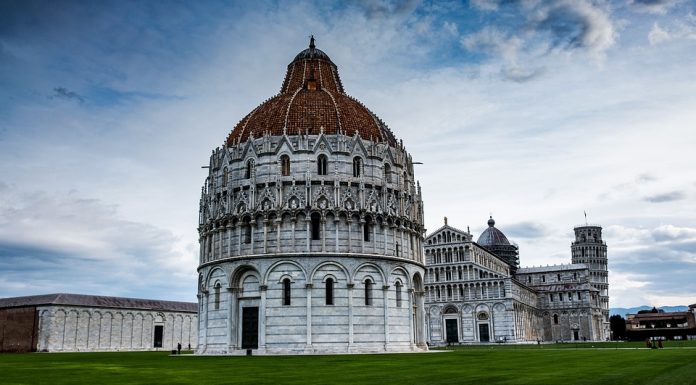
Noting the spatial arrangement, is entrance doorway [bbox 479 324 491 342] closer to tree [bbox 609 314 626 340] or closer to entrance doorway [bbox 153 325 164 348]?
tree [bbox 609 314 626 340]

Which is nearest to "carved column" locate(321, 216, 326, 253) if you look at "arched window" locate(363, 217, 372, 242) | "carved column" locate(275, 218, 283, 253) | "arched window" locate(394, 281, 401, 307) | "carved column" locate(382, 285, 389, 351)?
"carved column" locate(275, 218, 283, 253)

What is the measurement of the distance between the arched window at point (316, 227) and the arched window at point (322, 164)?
3.77 meters

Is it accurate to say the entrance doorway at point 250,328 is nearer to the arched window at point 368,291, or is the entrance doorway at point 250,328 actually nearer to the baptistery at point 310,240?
the baptistery at point 310,240

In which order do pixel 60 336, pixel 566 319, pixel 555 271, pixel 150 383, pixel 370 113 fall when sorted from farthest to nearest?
pixel 555 271 < pixel 566 319 < pixel 60 336 < pixel 370 113 < pixel 150 383

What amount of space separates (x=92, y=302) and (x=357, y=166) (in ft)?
154

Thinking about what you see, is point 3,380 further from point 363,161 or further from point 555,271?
point 555,271

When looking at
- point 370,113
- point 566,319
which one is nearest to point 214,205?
point 370,113

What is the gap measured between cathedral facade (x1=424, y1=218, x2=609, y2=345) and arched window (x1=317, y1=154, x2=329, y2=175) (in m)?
63.6

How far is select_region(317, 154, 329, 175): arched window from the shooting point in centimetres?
5181

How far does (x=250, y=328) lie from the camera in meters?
49.5

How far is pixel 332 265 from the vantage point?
4903cm

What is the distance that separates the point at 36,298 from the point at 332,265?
49.4m

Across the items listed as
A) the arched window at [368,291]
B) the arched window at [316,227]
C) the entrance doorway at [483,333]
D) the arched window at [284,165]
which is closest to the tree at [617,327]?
the entrance doorway at [483,333]

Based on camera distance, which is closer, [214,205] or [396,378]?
[396,378]
